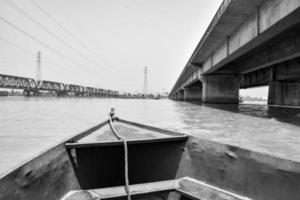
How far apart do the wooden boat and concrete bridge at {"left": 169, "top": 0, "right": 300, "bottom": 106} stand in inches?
272

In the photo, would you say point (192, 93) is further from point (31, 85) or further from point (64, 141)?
point (31, 85)

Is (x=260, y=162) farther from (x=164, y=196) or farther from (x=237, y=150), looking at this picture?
(x=164, y=196)

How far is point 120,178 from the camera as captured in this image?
3268 mm

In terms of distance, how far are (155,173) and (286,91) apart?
27.8 meters

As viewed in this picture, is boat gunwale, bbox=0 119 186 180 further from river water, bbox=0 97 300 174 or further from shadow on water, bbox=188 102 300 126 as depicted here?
shadow on water, bbox=188 102 300 126

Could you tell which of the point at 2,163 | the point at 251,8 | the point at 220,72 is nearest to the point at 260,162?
the point at 2,163

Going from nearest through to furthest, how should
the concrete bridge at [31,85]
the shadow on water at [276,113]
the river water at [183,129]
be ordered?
1. the river water at [183,129]
2. the shadow on water at [276,113]
3. the concrete bridge at [31,85]

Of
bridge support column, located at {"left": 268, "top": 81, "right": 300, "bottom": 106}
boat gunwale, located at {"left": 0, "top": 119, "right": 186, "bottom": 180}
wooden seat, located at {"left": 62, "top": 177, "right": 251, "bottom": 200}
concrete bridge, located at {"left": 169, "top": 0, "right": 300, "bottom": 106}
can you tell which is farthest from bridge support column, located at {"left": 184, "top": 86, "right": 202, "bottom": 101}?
wooden seat, located at {"left": 62, "top": 177, "right": 251, "bottom": 200}

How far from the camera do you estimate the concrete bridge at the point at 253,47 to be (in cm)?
823

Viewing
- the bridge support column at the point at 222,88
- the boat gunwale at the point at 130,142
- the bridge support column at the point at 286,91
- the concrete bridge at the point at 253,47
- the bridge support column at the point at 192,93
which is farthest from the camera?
the bridge support column at the point at 192,93

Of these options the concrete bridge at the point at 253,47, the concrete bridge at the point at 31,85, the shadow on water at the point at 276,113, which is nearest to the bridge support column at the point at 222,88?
the concrete bridge at the point at 253,47

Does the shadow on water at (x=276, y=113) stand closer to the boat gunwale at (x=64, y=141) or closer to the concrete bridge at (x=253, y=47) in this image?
the concrete bridge at (x=253, y=47)

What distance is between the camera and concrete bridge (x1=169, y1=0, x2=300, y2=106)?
27.0 ft

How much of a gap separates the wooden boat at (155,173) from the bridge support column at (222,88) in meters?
20.9
